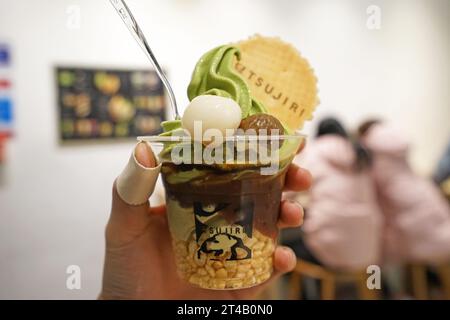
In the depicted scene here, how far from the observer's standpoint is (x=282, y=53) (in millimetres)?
824

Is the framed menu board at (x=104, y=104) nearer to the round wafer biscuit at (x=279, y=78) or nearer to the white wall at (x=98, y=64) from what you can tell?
the white wall at (x=98, y=64)

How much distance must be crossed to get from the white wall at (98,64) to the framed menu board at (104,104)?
60 mm

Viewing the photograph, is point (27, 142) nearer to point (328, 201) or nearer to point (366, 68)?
point (328, 201)

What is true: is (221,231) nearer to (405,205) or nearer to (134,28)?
(134,28)

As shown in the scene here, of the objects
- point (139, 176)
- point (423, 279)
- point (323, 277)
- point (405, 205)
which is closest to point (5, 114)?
point (139, 176)

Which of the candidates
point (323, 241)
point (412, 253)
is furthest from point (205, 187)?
point (412, 253)

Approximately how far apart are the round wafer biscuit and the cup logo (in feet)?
0.66

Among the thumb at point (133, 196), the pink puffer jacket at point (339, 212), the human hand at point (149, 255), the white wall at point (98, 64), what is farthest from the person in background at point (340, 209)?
the thumb at point (133, 196)

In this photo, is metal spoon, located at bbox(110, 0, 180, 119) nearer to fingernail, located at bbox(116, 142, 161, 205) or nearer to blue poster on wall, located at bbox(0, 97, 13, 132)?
fingernail, located at bbox(116, 142, 161, 205)

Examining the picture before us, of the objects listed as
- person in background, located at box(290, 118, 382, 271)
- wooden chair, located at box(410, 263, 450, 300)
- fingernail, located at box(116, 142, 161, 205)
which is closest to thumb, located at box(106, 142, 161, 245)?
fingernail, located at box(116, 142, 161, 205)

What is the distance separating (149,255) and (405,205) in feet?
6.28

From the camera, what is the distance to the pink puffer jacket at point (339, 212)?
2.20m

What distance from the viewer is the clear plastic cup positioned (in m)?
0.68
